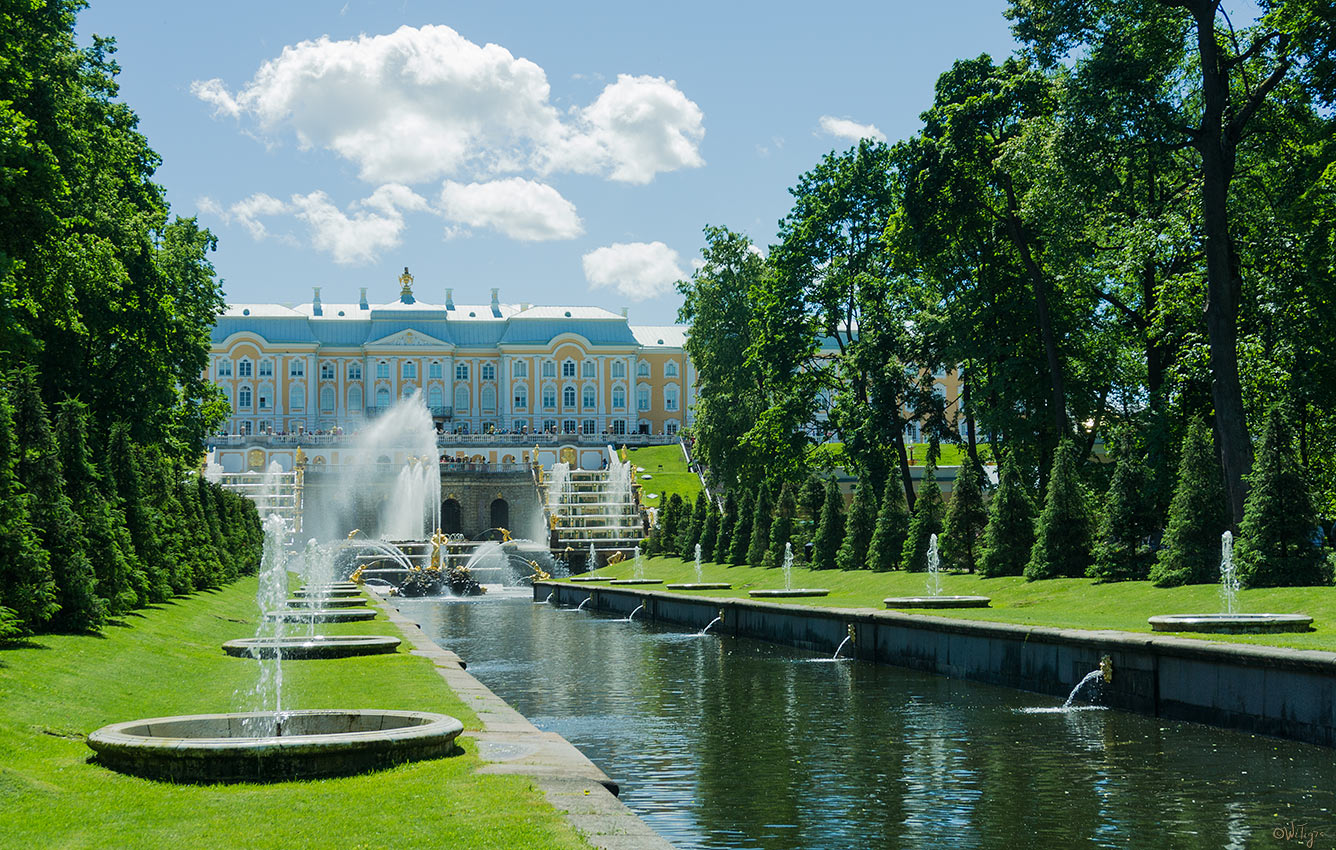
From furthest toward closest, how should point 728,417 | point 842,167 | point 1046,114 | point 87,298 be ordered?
1. point 728,417
2. point 842,167
3. point 1046,114
4. point 87,298

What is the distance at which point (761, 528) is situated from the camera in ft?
133

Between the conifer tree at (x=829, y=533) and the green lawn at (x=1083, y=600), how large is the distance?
233cm

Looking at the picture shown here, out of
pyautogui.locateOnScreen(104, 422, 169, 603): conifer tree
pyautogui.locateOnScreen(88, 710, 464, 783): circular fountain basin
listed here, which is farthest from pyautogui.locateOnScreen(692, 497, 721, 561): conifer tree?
pyautogui.locateOnScreen(88, 710, 464, 783): circular fountain basin

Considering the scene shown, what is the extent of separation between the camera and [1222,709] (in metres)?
11.6

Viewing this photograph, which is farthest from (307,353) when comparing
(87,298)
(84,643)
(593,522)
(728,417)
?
(84,643)

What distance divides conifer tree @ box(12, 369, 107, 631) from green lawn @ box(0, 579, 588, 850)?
10.6 ft

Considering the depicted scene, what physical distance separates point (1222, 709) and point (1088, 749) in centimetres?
156

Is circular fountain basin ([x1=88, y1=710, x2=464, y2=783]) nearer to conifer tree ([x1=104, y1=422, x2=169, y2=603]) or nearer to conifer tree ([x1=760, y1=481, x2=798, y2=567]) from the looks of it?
conifer tree ([x1=104, y1=422, x2=169, y2=603])

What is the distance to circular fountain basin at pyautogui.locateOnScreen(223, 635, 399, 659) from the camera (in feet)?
50.4

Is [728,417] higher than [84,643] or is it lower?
higher

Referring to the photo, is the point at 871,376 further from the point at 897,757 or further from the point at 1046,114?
the point at 897,757

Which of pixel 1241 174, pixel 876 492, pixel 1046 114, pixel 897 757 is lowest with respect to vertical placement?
pixel 897 757

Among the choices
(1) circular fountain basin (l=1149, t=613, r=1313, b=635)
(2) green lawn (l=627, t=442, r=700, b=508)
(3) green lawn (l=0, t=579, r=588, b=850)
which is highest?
(2) green lawn (l=627, t=442, r=700, b=508)

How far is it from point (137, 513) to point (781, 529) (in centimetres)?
2060
